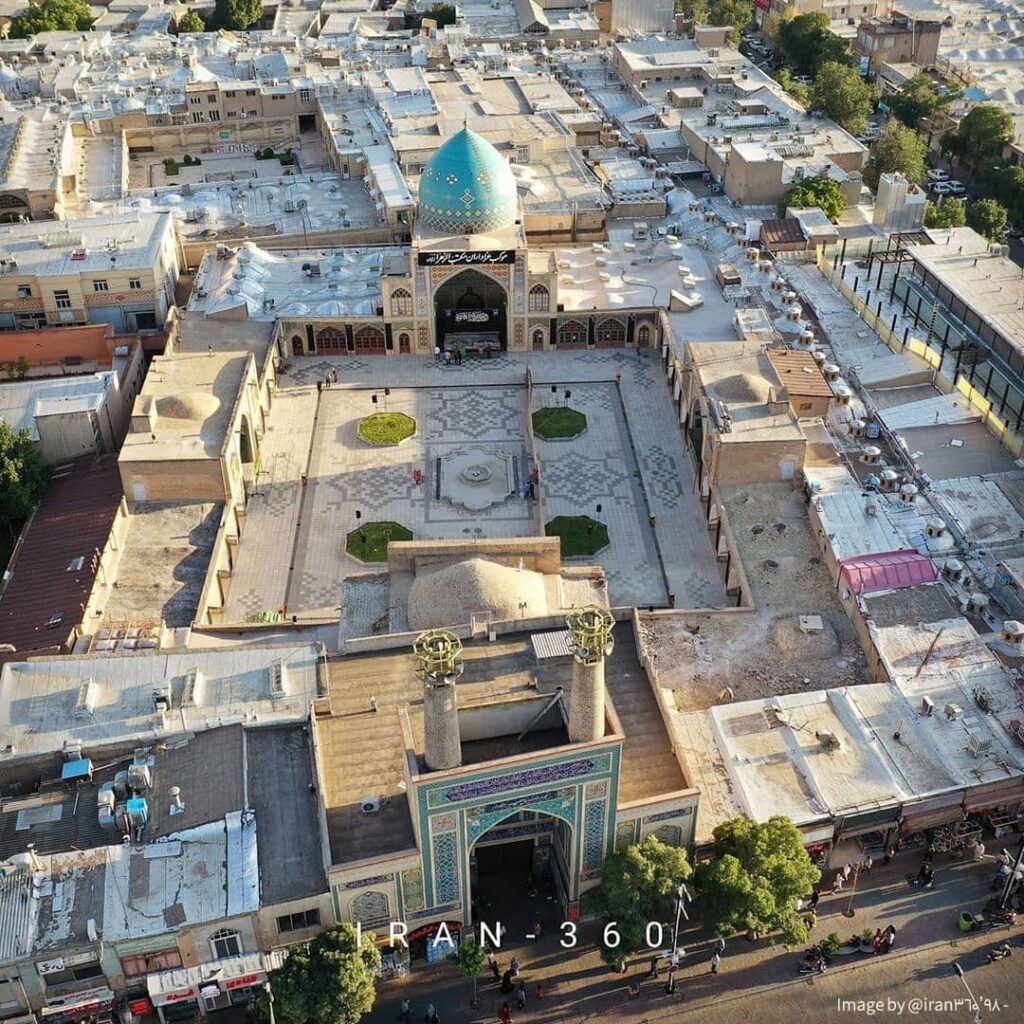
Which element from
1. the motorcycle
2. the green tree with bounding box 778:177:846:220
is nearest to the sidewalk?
the motorcycle

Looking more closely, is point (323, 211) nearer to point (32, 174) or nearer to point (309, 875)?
point (32, 174)

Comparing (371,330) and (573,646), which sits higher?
(573,646)

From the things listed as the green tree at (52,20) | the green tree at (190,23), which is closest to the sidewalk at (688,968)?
the green tree at (190,23)

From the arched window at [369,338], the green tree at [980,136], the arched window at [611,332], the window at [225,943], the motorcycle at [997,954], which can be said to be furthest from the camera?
the green tree at [980,136]

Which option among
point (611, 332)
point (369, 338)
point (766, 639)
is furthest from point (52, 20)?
point (766, 639)

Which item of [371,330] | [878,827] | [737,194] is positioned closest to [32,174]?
[371,330]

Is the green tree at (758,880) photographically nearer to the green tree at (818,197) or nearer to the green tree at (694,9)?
the green tree at (818,197)

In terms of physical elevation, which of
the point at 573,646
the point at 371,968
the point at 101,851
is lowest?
the point at 371,968
